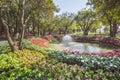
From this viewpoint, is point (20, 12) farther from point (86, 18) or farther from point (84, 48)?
point (86, 18)

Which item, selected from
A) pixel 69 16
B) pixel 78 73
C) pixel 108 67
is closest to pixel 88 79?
pixel 78 73

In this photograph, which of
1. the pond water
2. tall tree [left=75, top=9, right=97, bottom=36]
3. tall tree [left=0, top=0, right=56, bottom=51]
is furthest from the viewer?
tall tree [left=75, top=9, right=97, bottom=36]

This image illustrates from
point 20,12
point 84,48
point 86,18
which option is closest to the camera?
point 20,12

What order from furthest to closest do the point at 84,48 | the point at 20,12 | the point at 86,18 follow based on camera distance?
the point at 86,18 → the point at 84,48 → the point at 20,12

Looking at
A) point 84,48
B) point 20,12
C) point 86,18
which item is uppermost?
point 86,18

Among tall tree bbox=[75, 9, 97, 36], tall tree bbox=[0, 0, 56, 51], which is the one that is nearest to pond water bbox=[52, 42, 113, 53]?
tall tree bbox=[0, 0, 56, 51]

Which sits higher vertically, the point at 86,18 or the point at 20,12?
the point at 86,18

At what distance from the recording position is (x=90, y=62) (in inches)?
335

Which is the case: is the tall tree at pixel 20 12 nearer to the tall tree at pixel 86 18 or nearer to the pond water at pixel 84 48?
the pond water at pixel 84 48

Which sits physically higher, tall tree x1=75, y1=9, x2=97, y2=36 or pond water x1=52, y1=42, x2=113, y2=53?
tall tree x1=75, y1=9, x2=97, y2=36

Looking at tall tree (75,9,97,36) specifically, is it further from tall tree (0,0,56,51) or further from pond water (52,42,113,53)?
pond water (52,42,113,53)

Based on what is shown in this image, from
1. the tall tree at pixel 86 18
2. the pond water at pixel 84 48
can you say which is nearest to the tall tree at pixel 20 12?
the pond water at pixel 84 48

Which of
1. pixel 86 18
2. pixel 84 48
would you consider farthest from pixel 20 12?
pixel 86 18

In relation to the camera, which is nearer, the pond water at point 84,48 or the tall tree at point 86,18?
the pond water at point 84,48
